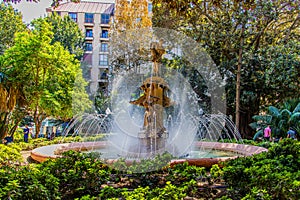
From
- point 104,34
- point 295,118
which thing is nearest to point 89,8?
point 104,34

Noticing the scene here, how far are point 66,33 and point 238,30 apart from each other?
19260 mm

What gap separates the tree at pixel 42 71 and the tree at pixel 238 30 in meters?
6.75

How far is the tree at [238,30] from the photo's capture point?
1816 cm

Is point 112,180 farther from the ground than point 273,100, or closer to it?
closer to it

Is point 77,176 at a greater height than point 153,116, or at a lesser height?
lesser

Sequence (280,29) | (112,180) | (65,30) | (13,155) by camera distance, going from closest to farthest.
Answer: (112,180) < (13,155) < (280,29) < (65,30)

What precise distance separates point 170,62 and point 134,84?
333 centimetres

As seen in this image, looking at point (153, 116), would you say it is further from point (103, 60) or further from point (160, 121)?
point (103, 60)

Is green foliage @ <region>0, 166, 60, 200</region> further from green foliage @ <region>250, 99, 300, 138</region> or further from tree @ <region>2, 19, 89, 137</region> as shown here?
green foliage @ <region>250, 99, 300, 138</region>

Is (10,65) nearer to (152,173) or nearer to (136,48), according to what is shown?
(136,48)

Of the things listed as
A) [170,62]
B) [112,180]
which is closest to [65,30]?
[170,62]

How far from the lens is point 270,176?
12.4ft

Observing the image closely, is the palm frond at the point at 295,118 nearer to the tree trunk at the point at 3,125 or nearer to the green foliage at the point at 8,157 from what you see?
the green foliage at the point at 8,157

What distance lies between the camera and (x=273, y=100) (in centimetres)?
2088
